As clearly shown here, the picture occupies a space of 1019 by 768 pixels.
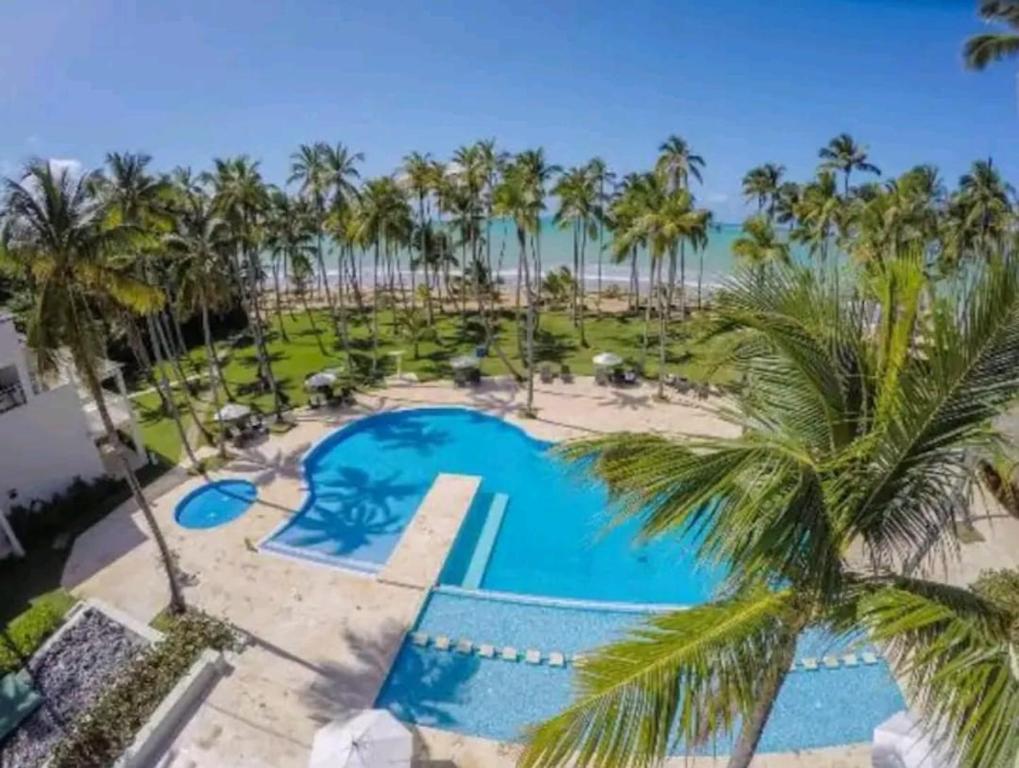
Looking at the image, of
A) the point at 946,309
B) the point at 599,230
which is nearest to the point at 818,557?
the point at 946,309

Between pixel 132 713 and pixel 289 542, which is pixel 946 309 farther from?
pixel 289 542

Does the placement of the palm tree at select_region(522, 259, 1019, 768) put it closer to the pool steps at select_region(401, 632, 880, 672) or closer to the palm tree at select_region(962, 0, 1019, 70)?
the pool steps at select_region(401, 632, 880, 672)

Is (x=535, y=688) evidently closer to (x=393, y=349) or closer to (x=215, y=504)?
(x=215, y=504)

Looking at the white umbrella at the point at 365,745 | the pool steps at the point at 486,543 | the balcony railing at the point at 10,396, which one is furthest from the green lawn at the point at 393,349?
the white umbrella at the point at 365,745

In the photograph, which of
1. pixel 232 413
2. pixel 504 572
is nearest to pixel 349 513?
pixel 504 572

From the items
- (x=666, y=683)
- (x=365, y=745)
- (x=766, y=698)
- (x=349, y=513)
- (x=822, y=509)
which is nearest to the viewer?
(x=666, y=683)

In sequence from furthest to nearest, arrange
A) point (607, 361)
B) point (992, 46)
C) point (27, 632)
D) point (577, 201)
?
point (577, 201) → point (607, 361) → point (992, 46) → point (27, 632)

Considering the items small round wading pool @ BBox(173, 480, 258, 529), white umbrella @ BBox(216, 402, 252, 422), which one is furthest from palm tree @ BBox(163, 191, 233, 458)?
small round wading pool @ BBox(173, 480, 258, 529)
